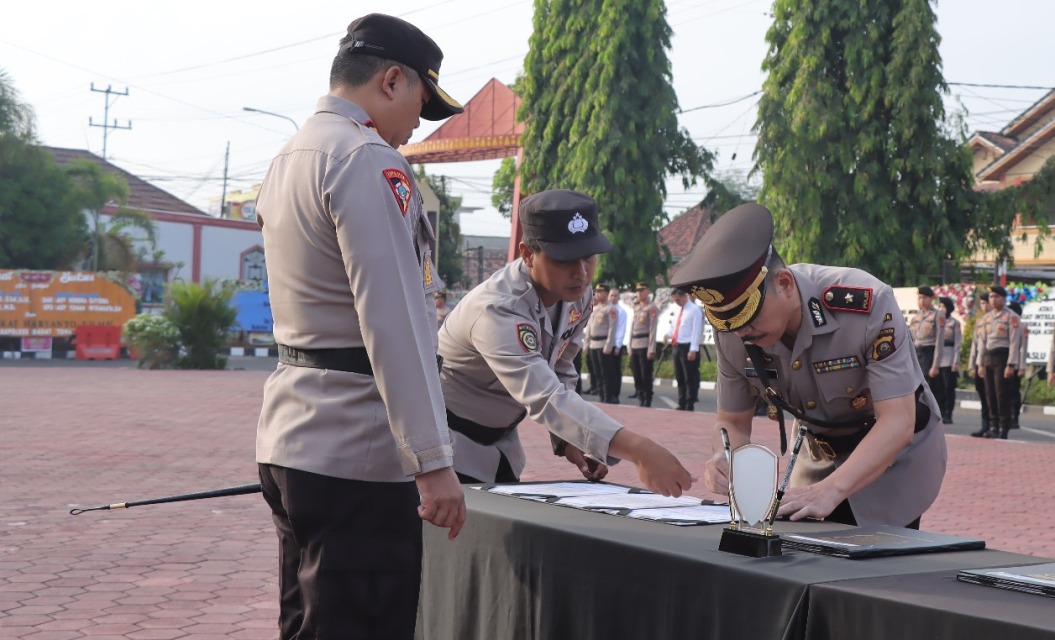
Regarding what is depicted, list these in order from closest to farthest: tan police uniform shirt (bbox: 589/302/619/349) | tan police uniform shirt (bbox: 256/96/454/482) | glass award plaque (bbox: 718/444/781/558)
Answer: tan police uniform shirt (bbox: 256/96/454/482) < glass award plaque (bbox: 718/444/781/558) < tan police uniform shirt (bbox: 589/302/619/349)

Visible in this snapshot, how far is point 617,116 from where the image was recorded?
30344 millimetres

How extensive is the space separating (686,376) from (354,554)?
16701 mm

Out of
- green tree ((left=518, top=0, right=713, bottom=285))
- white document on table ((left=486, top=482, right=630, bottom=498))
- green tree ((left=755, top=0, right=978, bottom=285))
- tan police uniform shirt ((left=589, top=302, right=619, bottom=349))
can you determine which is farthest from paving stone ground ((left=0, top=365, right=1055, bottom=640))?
green tree ((left=518, top=0, right=713, bottom=285))

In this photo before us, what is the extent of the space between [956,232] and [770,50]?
5450 mm

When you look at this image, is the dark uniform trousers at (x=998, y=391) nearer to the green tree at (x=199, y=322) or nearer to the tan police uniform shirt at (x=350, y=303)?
the tan police uniform shirt at (x=350, y=303)

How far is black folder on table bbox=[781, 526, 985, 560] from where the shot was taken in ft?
8.24

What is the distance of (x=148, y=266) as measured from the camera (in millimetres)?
45719

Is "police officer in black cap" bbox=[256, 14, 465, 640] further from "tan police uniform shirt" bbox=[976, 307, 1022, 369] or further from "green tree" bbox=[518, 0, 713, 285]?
"green tree" bbox=[518, 0, 713, 285]

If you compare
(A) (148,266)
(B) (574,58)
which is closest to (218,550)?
(B) (574,58)

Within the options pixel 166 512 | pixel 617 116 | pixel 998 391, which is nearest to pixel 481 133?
pixel 617 116

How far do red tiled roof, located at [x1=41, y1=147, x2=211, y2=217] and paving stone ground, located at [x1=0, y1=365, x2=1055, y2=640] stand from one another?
4068 centimetres

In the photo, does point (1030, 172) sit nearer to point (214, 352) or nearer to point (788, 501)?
point (214, 352)

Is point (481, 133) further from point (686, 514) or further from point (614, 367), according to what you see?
point (686, 514)

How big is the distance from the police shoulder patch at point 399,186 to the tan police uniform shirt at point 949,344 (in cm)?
1527
